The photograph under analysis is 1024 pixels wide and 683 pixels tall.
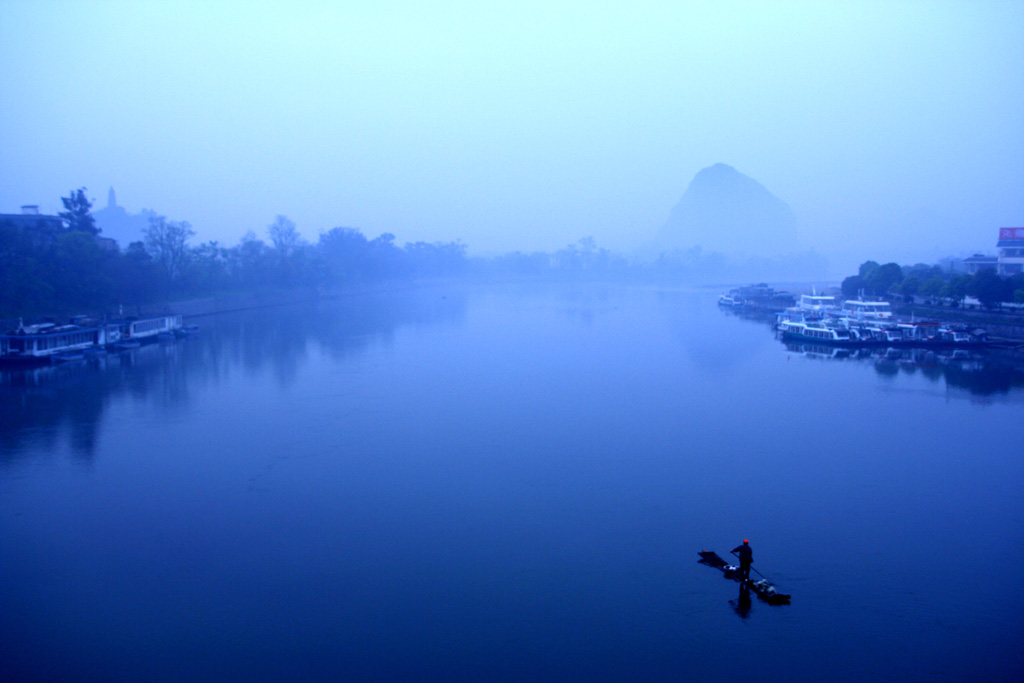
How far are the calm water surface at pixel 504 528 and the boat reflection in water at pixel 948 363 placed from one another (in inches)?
7.7

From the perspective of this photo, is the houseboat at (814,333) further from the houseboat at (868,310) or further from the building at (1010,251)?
the building at (1010,251)

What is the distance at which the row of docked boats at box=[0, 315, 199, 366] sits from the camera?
265 inches

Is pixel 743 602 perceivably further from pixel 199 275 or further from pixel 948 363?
pixel 199 275

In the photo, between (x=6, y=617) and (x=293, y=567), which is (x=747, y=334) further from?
(x=6, y=617)

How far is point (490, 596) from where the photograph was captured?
2475 mm

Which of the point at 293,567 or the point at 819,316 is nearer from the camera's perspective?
the point at 293,567

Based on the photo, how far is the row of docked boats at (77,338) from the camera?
6.74m

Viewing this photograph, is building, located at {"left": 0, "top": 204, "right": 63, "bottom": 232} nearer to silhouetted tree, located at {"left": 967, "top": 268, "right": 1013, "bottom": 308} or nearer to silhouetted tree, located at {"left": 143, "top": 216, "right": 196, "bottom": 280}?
silhouetted tree, located at {"left": 143, "top": 216, "right": 196, "bottom": 280}

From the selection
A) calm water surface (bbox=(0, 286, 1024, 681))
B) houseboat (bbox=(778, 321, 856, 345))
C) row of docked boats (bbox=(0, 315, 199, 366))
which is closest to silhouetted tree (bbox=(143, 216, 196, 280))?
row of docked boats (bbox=(0, 315, 199, 366))

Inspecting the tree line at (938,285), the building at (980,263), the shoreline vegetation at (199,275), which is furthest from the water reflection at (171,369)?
the building at (980,263)

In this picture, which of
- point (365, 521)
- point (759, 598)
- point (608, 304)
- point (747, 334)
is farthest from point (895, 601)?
point (608, 304)

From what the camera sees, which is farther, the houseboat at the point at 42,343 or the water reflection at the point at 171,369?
the houseboat at the point at 42,343

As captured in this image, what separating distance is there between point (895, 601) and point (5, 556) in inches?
127

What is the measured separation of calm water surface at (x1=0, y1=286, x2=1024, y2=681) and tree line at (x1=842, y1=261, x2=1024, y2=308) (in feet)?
11.9
